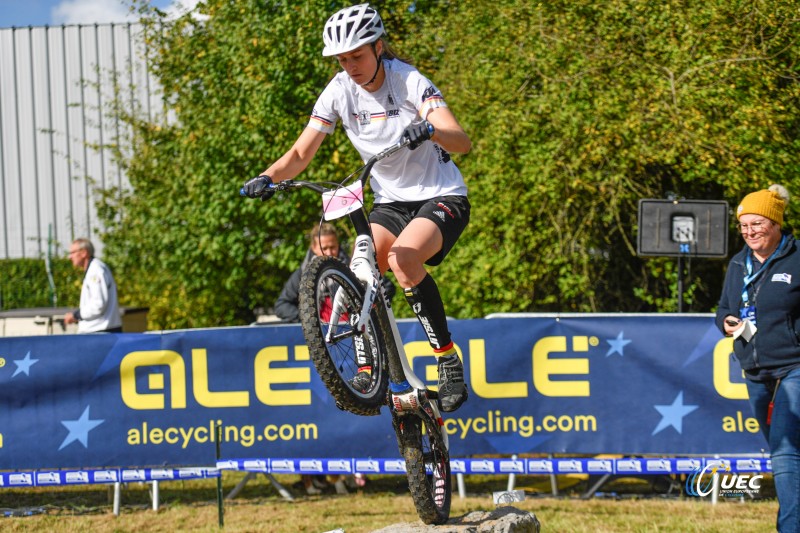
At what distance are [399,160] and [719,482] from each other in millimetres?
4501

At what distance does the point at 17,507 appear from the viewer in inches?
A: 320

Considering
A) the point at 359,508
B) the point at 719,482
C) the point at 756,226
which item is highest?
the point at 756,226

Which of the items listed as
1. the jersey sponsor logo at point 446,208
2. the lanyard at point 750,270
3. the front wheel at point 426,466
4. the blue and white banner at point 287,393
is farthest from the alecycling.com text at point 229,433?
the lanyard at point 750,270

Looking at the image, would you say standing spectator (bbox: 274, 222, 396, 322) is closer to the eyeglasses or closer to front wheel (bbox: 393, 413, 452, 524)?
front wheel (bbox: 393, 413, 452, 524)

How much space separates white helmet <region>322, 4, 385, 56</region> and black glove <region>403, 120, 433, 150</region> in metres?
0.51

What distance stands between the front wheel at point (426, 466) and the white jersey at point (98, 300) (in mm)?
4631

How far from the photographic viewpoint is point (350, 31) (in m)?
4.45

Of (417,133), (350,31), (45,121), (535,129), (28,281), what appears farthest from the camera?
(45,121)

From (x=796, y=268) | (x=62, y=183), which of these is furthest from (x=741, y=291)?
(x=62, y=183)

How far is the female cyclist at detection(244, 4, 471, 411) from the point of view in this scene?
4.55m

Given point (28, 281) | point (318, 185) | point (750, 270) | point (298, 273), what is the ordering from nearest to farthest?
point (318, 185) → point (750, 270) → point (298, 273) → point (28, 281)

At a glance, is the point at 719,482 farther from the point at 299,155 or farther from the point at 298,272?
the point at 299,155

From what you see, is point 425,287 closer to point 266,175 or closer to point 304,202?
point 266,175

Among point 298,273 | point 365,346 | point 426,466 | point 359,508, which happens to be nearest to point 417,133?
point 365,346
